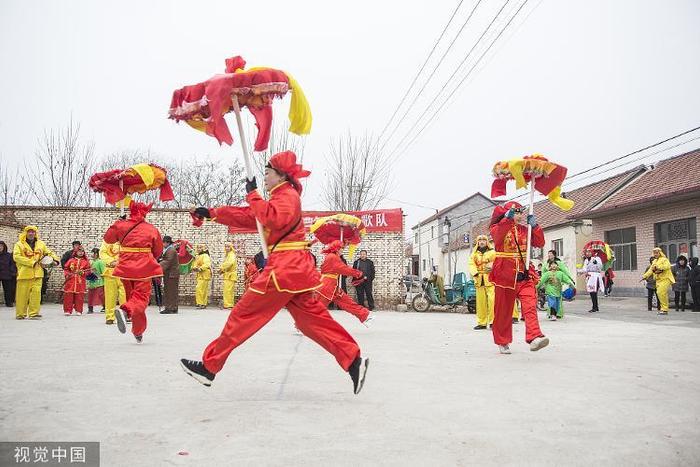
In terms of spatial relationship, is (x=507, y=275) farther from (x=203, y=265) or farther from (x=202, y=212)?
(x=203, y=265)

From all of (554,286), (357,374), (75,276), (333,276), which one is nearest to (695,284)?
(554,286)

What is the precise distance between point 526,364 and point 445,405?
2.43 m

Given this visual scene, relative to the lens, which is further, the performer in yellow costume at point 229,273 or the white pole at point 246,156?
the performer in yellow costume at point 229,273

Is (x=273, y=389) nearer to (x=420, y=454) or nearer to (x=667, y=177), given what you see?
(x=420, y=454)

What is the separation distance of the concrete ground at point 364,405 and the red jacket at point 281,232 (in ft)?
3.04

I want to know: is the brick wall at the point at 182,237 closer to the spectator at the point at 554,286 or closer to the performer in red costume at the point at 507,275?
the spectator at the point at 554,286

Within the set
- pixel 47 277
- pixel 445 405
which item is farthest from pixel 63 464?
pixel 47 277

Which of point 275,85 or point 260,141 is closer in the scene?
point 275,85

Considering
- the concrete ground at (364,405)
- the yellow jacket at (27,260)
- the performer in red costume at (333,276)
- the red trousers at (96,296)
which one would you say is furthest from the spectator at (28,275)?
the performer in red costume at (333,276)

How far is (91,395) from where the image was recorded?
4.52 metres

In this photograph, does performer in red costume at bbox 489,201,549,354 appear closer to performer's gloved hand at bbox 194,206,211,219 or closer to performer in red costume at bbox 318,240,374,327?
performer in red costume at bbox 318,240,374,327

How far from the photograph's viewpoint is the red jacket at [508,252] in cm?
730

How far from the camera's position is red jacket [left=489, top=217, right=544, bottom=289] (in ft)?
23.9

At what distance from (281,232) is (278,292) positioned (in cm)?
50
